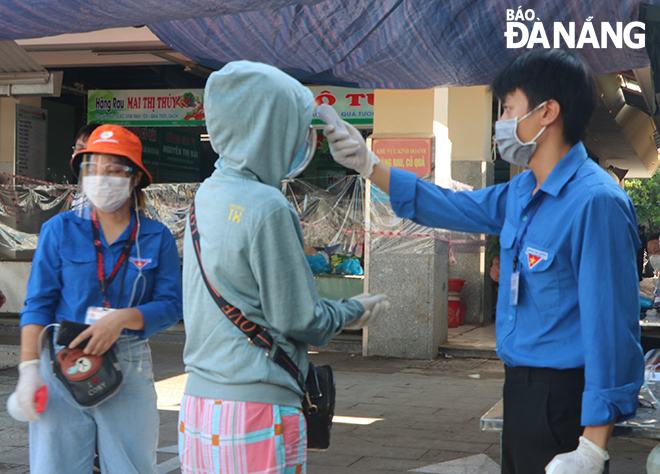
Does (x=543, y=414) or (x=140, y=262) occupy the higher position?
(x=140, y=262)

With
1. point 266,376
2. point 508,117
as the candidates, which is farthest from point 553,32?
point 266,376

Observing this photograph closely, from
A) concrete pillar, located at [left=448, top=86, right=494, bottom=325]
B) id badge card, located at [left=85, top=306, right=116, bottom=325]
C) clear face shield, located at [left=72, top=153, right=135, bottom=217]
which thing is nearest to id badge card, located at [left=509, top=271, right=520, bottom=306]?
id badge card, located at [left=85, top=306, right=116, bottom=325]

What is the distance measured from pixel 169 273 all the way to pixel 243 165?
101 cm

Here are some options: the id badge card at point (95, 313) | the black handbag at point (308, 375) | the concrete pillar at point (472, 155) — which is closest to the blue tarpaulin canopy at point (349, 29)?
the id badge card at point (95, 313)

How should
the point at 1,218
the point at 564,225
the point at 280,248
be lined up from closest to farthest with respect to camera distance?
the point at 280,248 < the point at 564,225 < the point at 1,218

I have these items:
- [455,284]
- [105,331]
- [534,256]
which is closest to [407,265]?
[455,284]

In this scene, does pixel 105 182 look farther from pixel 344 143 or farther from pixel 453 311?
pixel 453 311

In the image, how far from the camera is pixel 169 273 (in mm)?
2830

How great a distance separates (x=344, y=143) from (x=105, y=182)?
3.16 ft

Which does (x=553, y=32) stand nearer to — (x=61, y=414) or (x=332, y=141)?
(x=332, y=141)

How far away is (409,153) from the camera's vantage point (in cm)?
808

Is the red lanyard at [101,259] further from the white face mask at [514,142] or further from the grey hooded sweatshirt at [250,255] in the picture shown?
the white face mask at [514,142]

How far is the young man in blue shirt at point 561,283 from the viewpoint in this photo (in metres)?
1.92

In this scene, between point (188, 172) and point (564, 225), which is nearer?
point (564, 225)
